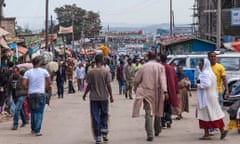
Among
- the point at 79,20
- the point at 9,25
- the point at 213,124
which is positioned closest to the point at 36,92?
the point at 213,124

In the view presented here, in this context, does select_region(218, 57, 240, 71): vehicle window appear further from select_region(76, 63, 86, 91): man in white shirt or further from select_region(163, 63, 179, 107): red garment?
select_region(163, 63, 179, 107): red garment

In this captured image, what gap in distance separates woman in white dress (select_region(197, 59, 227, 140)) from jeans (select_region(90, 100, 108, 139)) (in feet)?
6.35

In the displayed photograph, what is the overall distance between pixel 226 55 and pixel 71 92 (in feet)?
34.6

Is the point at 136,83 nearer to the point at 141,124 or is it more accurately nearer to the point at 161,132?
the point at 161,132

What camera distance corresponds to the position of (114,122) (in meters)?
16.2

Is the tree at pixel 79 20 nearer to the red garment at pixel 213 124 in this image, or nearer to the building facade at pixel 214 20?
the building facade at pixel 214 20

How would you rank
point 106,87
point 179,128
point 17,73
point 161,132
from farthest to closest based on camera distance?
point 17,73 < point 179,128 < point 161,132 < point 106,87

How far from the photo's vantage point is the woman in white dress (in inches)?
475

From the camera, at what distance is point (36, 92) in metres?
13.3

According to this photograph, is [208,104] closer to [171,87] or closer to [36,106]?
[171,87]

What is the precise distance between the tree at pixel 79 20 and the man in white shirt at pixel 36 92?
9732 cm

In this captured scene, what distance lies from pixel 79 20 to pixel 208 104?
103380 millimetres

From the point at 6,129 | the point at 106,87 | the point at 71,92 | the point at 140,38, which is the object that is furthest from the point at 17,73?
the point at 140,38

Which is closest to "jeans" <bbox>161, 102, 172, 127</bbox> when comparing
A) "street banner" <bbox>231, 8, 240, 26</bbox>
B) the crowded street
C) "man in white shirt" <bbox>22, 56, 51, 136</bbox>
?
the crowded street
